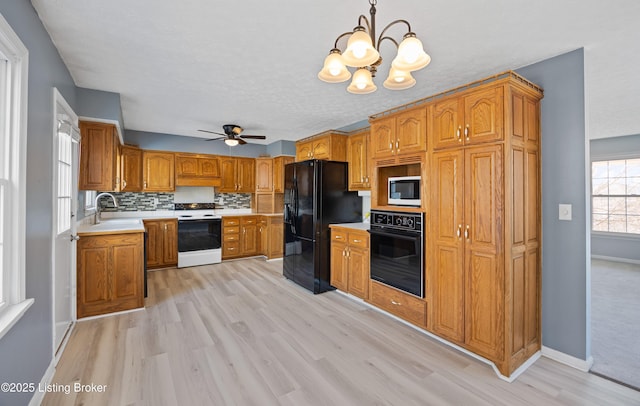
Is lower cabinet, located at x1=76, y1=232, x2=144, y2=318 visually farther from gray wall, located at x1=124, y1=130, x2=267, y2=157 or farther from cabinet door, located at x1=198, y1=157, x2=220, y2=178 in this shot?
gray wall, located at x1=124, y1=130, x2=267, y2=157

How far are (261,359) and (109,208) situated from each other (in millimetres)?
4561

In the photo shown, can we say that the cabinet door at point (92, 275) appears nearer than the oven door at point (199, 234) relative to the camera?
Yes

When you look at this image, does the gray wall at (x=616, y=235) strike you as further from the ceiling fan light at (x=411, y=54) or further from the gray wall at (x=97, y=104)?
the gray wall at (x=97, y=104)

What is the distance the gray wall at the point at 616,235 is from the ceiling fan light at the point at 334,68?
701cm

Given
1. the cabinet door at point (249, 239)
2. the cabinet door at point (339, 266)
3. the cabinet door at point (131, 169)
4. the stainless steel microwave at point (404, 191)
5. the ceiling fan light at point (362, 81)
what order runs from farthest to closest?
the cabinet door at point (249, 239) → the cabinet door at point (131, 169) → the cabinet door at point (339, 266) → the stainless steel microwave at point (404, 191) → the ceiling fan light at point (362, 81)

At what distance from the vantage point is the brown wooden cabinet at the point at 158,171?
5258mm

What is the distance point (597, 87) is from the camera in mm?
3107

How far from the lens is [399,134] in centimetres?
298

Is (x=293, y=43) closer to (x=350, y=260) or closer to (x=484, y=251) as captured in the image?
(x=484, y=251)

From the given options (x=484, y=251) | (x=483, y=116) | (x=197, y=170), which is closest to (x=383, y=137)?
(x=483, y=116)

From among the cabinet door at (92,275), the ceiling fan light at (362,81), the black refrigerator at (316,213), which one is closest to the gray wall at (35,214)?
the cabinet door at (92,275)

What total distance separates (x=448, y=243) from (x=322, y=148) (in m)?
2.42

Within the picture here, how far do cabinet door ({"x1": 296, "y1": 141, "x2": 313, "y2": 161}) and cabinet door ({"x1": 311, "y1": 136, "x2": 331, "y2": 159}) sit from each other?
3.7 inches

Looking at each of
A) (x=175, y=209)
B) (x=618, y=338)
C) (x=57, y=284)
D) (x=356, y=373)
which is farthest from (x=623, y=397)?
(x=175, y=209)
